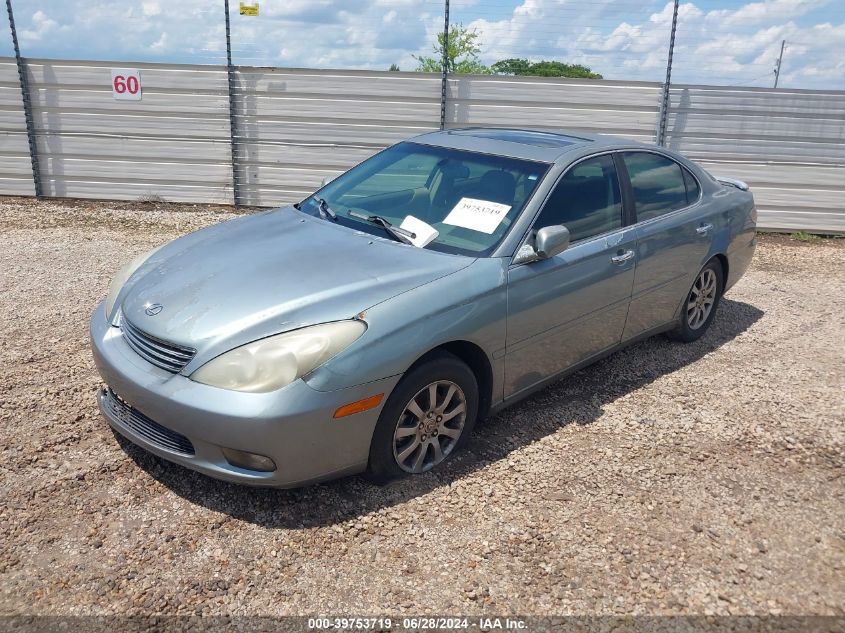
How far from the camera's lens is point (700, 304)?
555cm

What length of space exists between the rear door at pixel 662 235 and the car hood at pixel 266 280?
1585mm

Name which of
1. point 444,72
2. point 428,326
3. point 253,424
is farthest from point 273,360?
point 444,72

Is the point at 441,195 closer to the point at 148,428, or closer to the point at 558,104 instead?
the point at 148,428

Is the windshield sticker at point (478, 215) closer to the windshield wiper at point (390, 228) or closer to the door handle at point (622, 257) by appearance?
the windshield wiper at point (390, 228)

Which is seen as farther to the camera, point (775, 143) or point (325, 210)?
point (775, 143)

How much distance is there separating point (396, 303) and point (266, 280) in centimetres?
67

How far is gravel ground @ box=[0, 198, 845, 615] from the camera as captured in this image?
9.27 ft

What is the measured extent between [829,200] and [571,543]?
8.76 metres

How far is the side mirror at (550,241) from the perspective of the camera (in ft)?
12.2

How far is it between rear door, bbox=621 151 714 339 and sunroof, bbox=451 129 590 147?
1.37 feet

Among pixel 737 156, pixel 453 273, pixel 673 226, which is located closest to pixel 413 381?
pixel 453 273

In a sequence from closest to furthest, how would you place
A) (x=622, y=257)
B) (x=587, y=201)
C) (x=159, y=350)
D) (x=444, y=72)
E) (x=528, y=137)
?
(x=159, y=350)
(x=587, y=201)
(x=622, y=257)
(x=528, y=137)
(x=444, y=72)

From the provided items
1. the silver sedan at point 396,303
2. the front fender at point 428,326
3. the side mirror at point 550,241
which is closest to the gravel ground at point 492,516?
the silver sedan at point 396,303

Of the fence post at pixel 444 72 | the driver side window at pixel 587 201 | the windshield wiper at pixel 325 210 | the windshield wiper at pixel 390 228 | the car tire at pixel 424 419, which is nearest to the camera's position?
the car tire at pixel 424 419
